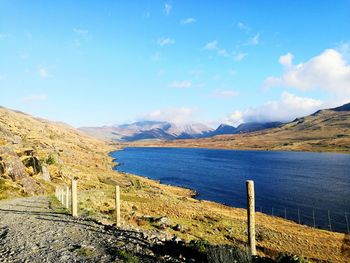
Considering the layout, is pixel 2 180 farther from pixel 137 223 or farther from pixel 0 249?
pixel 0 249

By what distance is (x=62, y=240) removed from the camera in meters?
19.3

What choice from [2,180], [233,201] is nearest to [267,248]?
[2,180]

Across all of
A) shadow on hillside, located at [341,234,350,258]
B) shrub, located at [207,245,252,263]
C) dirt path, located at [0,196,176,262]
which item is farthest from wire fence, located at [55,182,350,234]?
shrub, located at [207,245,252,263]

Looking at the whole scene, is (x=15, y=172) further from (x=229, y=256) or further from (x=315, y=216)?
(x=315, y=216)

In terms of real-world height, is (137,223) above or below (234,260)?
below

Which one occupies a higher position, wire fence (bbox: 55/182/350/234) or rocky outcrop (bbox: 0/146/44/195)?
rocky outcrop (bbox: 0/146/44/195)

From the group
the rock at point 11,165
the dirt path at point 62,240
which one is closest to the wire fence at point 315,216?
the dirt path at point 62,240

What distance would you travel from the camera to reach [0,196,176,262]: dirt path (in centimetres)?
1612

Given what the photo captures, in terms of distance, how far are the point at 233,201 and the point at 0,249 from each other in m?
72.4

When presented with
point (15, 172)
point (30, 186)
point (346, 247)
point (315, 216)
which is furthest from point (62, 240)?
point (315, 216)

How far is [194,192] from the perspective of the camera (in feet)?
320

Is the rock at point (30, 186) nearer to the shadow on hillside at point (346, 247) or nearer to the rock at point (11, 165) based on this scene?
the rock at point (11, 165)

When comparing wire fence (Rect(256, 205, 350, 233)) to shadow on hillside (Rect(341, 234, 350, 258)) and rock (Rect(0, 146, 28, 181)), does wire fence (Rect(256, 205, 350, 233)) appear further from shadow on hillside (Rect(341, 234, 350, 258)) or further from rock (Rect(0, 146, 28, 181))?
rock (Rect(0, 146, 28, 181))

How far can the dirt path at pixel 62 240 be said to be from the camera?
16.1 meters
